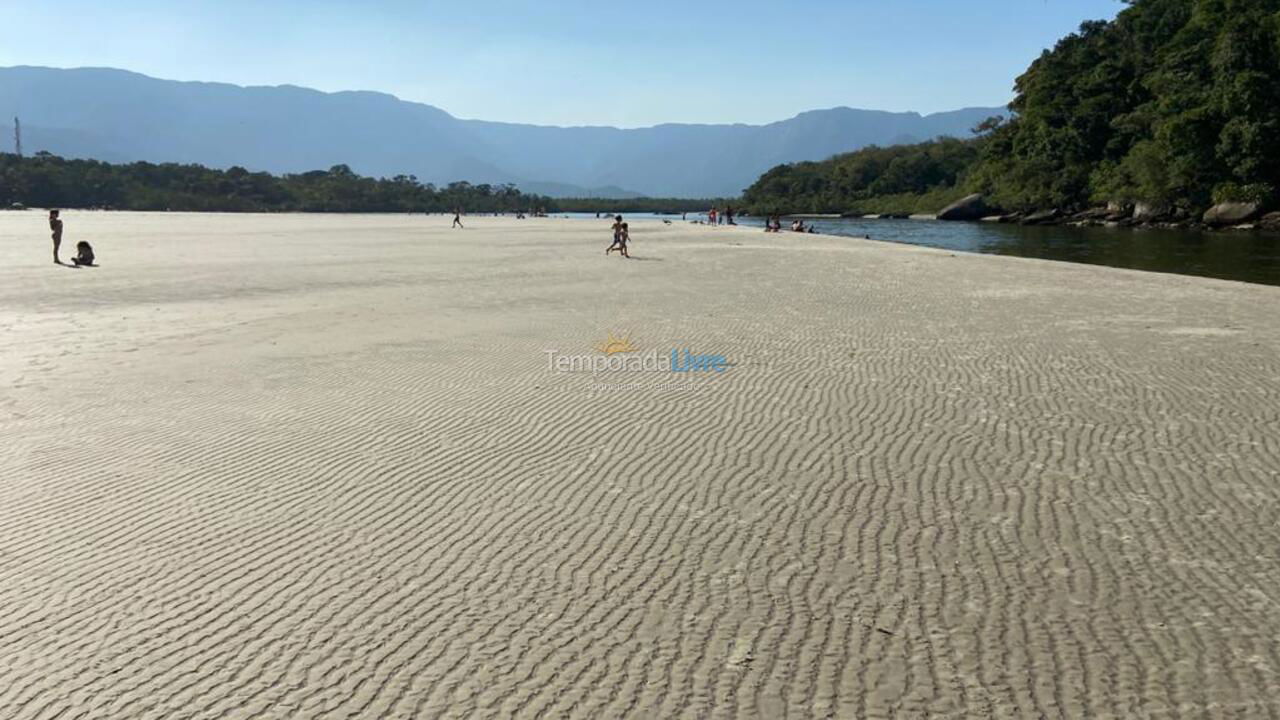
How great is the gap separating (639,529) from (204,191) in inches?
5994

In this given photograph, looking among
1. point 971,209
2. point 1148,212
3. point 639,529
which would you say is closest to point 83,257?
point 639,529

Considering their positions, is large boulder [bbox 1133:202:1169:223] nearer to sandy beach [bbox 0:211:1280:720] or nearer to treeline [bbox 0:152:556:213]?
sandy beach [bbox 0:211:1280:720]

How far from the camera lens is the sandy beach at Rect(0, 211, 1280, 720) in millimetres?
3336

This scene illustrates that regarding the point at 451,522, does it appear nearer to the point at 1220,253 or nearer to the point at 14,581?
the point at 14,581

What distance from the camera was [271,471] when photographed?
19.5 feet

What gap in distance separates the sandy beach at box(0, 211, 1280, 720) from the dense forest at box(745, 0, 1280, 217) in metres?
60.0

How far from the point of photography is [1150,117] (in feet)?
239

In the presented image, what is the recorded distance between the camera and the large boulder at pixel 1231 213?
184 feet

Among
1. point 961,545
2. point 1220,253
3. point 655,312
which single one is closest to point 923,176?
point 1220,253

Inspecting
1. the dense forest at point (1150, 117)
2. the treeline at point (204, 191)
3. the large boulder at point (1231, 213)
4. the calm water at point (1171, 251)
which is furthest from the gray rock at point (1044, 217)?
the treeline at point (204, 191)

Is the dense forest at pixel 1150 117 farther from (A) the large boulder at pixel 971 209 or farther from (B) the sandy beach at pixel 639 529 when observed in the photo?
(B) the sandy beach at pixel 639 529

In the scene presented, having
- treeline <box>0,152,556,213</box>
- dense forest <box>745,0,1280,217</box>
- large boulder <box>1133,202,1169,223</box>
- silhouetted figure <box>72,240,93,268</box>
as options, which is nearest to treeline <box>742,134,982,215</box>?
dense forest <box>745,0,1280,217</box>

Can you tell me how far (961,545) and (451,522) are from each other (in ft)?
9.57

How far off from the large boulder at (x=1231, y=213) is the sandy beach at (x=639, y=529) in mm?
55975
